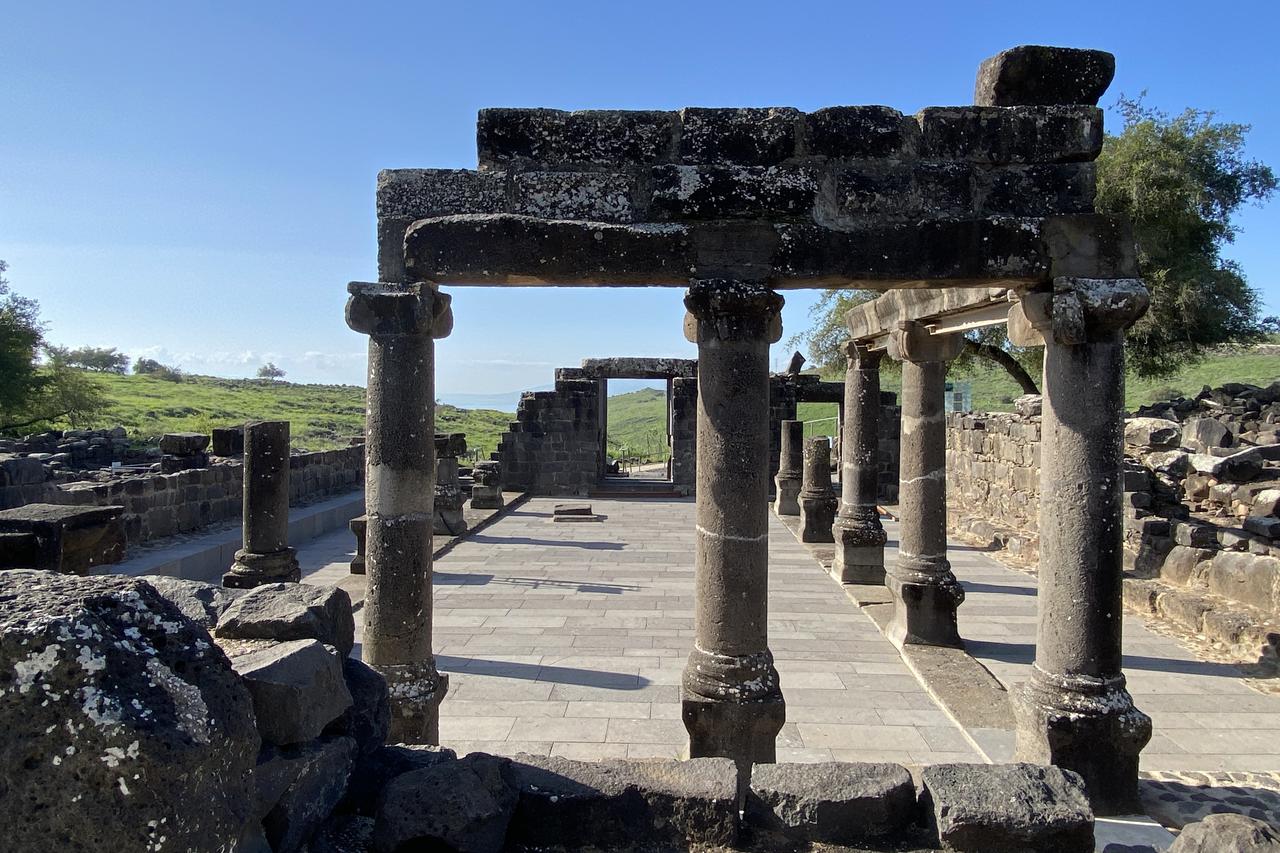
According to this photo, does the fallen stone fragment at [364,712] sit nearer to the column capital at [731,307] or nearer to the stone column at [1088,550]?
the column capital at [731,307]

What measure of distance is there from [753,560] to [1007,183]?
2890 mm

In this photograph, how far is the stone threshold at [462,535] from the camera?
427 inches

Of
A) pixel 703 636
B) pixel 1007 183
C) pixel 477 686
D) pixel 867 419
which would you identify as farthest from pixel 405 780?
pixel 867 419

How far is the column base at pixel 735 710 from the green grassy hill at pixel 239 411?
Answer: 2862 cm

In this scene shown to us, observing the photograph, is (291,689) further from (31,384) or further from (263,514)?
(31,384)

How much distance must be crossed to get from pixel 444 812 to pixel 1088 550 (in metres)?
4.15

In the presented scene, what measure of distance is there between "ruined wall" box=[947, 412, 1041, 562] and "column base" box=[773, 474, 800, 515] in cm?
322

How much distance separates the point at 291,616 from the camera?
4168 mm

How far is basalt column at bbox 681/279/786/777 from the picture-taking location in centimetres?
535

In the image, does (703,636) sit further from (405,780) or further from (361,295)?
(361,295)

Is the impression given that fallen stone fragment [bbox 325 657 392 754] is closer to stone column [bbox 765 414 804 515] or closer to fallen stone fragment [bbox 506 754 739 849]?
fallen stone fragment [bbox 506 754 739 849]

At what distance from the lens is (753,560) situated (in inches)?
214

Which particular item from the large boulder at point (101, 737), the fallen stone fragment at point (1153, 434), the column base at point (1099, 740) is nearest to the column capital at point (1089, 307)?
the column base at point (1099, 740)

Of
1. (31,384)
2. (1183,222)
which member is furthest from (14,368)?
(1183,222)
